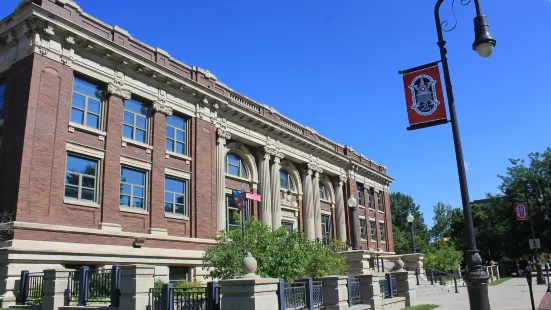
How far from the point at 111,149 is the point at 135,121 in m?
2.67

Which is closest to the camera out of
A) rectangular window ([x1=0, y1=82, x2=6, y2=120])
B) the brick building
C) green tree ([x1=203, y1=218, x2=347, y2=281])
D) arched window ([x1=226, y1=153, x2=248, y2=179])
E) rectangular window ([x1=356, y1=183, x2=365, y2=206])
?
green tree ([x1=203, y1=218, x2=347, y2=281])

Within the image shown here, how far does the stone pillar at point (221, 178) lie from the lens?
27.2 metres

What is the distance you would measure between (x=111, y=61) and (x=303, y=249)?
12.7 metres

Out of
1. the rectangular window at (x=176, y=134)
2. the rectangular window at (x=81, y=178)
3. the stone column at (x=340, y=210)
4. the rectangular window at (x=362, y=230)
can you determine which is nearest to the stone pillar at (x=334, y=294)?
the rectangular window at (x=81, y=178)

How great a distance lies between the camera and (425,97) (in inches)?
408

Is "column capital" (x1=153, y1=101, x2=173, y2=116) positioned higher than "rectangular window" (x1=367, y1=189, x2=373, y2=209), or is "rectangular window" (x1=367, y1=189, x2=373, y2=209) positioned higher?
"column capital" (x1=153, y1=101, x2=173, y2=116)

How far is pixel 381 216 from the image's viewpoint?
5091 cm

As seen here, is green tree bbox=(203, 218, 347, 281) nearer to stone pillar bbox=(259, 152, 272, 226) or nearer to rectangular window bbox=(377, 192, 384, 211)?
stone pillar bbox=(259, 152, 272, 226)

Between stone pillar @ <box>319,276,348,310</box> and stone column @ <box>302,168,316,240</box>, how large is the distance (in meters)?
21.4

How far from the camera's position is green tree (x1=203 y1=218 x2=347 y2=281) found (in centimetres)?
1747

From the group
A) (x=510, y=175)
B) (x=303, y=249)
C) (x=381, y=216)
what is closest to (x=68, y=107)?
(x=303, y=249)

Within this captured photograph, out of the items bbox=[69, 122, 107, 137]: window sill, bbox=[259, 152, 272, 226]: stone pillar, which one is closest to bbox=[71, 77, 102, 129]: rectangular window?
bbox=[69, 122, 107, 137]: window sill

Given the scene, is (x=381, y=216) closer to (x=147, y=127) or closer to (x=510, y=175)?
(x=510, y=175)

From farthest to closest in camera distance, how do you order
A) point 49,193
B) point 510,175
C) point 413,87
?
1. point 510,175
2. point 49,193
3. point 413,87
